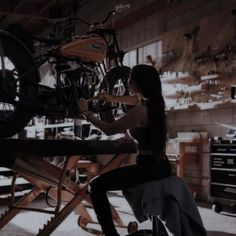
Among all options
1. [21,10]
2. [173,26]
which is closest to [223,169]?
[173,26]

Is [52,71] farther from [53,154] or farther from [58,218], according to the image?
[58,218]

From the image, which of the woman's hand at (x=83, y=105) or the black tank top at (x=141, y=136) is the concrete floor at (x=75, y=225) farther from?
the black tank top at (x=141, y=136)

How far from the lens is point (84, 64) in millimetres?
3350

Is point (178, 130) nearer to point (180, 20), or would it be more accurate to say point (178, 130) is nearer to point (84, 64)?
point (180, 20)

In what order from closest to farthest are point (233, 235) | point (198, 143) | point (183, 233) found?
point (183, 233) → point (233, 235) → point (198, 143)

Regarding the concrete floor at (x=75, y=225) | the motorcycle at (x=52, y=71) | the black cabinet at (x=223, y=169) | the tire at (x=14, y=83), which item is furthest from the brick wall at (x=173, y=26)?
the tire at (x=14, y=83)

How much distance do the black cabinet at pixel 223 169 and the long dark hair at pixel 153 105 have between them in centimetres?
252

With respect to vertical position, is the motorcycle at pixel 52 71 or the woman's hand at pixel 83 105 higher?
the motorcycle at pixel 52 71

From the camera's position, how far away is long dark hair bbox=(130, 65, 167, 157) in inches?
101

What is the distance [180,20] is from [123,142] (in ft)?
11.2

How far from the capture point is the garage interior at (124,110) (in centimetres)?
294

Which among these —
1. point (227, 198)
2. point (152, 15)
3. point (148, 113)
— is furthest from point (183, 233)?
point (152, 15)

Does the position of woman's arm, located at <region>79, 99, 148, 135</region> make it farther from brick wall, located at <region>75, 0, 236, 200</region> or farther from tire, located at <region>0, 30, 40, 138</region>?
brick wall, located at <region>75, 0, 236, 200</region>

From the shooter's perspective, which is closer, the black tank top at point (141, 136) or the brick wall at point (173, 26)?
the black tank top at point (141, 136)
